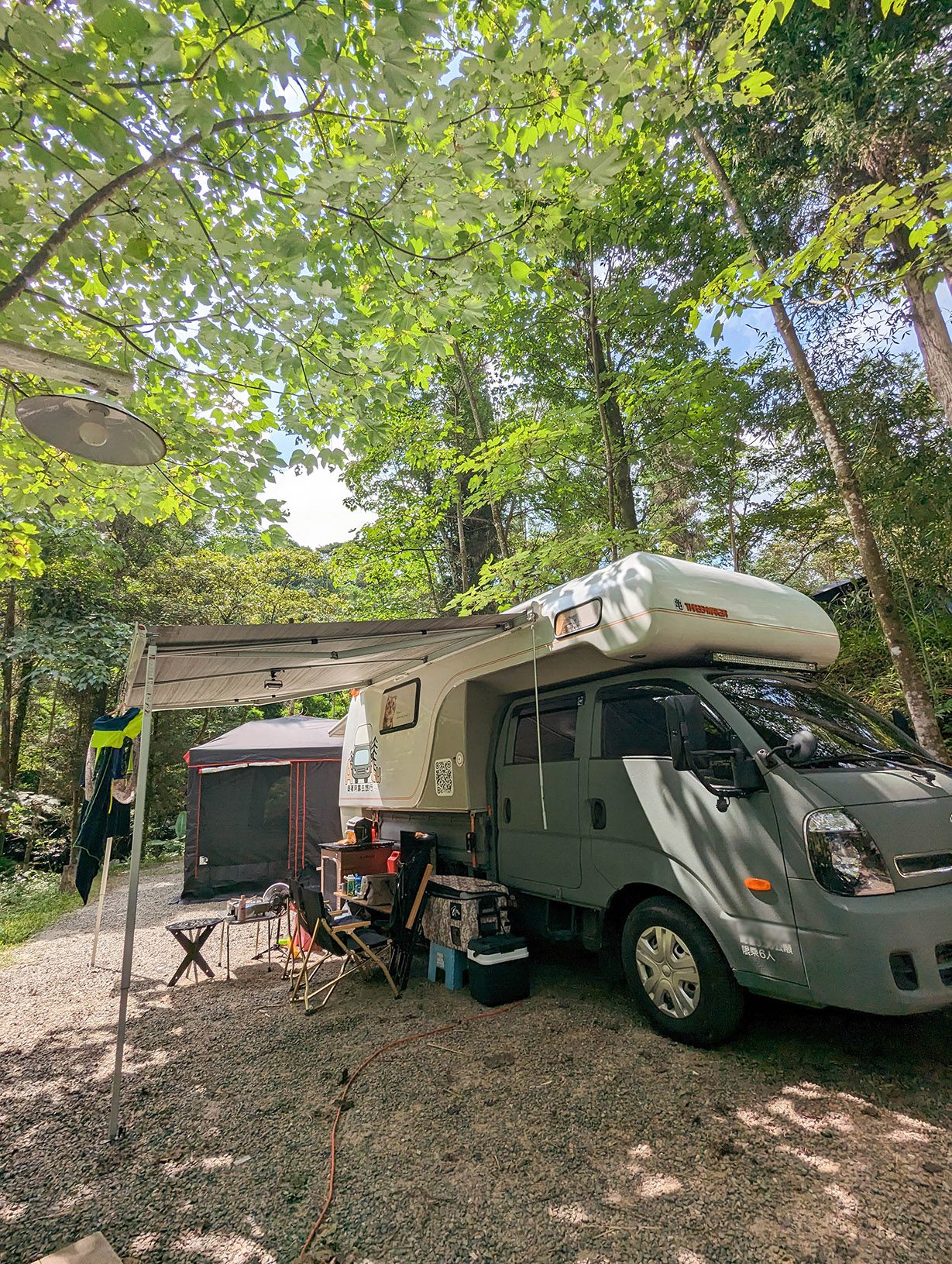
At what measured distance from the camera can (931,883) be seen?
284 cm

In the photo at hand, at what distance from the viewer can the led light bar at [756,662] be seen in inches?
155

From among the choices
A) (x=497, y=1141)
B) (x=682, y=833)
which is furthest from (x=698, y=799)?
(x=497, y=1141)

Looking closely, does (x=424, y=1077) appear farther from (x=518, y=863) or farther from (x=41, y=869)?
(x=41, y=869)

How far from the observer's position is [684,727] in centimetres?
335

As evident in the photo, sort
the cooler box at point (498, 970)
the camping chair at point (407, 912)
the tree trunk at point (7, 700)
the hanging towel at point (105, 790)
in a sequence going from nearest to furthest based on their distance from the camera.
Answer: the cooler box at point (498, 970) < the hanging towel at point (105, 790) < the camping chair at point (407, 912) < the tree trunk at point (7, 700)

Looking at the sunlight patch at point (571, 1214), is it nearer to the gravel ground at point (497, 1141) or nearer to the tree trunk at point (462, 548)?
the gravel ground at point (497, 1141)

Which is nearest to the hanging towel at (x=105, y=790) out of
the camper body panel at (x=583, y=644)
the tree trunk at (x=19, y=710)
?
the camper body panel at (x=583, y=644)

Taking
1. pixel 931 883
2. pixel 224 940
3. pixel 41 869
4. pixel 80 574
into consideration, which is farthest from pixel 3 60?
pixel 41 869

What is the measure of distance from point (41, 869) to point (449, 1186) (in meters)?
13.5

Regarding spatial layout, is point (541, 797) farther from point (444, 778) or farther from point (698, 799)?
point (698, 799)

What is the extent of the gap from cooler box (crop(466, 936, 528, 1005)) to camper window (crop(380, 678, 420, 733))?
7.77 feet

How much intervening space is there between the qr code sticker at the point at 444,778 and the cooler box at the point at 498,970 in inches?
57.4

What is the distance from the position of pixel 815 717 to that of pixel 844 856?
3.21 ft

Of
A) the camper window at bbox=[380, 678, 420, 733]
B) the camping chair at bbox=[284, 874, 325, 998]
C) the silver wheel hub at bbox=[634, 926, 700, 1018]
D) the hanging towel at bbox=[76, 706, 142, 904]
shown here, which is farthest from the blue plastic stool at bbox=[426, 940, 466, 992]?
the hanging towel at bbox=[76, 706, 142, 904]
